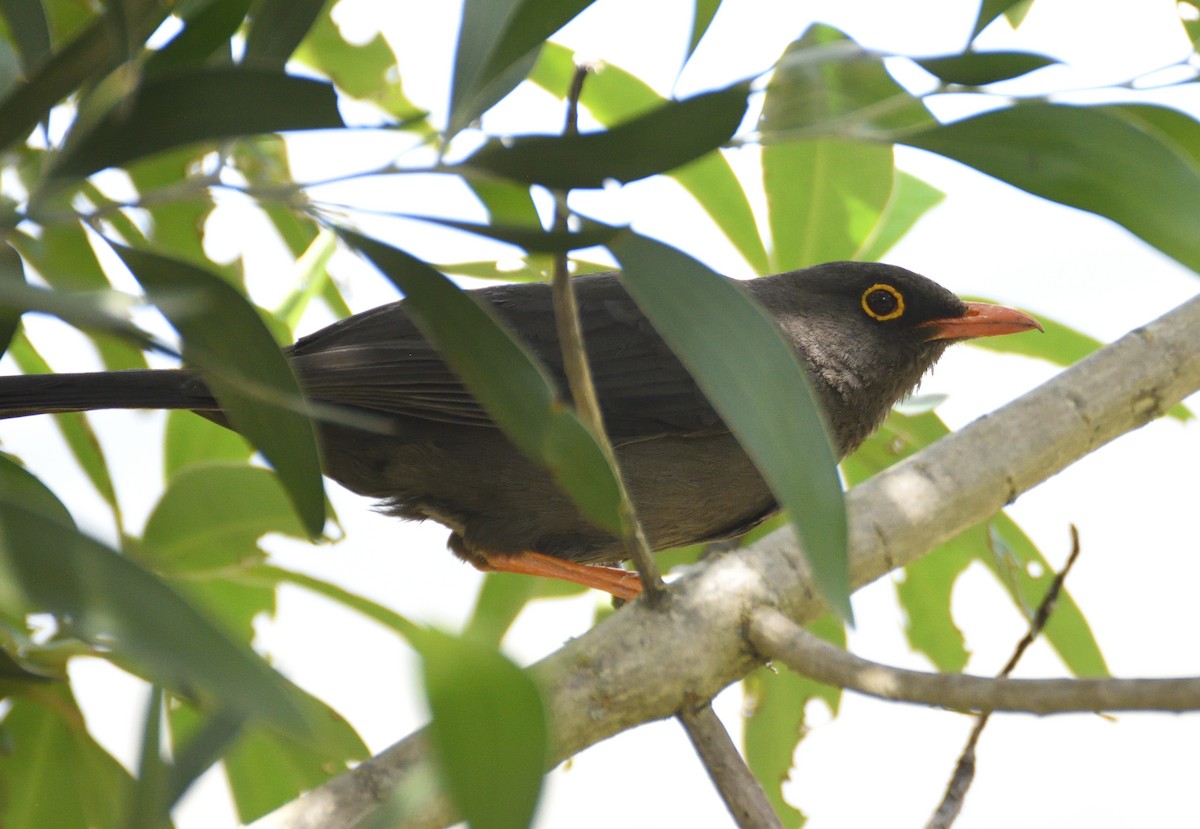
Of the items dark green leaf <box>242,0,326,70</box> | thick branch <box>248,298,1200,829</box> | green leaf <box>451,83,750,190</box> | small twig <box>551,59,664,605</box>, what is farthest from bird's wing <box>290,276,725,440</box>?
green leaf <box>451,83,750,190</box>

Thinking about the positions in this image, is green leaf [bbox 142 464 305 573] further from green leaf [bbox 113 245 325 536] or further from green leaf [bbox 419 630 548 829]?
green leaf [bbox 419 630 548 829]

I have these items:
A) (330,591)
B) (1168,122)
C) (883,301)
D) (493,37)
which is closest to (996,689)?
(493,37)

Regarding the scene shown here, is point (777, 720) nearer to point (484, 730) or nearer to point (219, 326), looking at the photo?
point (219, 326)

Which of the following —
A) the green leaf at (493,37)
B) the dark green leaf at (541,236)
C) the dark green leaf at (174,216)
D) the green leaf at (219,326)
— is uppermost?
the dark green leaf at (174,216)

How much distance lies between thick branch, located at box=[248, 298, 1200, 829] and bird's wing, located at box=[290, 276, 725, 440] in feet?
2.79

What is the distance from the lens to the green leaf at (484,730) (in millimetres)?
1299

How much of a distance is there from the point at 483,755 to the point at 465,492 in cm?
259

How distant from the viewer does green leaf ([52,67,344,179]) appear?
5.43ft

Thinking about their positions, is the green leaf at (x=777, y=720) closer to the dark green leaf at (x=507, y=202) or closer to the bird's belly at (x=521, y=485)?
the bird's belly at (x=521, y=485)

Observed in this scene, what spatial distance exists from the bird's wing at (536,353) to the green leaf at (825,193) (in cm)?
90

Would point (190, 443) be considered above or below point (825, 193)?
above

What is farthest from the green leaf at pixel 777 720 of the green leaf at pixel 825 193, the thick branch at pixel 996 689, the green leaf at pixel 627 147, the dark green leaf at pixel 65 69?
the dark green leaf at pixel 65 69

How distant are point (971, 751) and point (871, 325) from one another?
216 cm

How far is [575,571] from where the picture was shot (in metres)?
3.98
